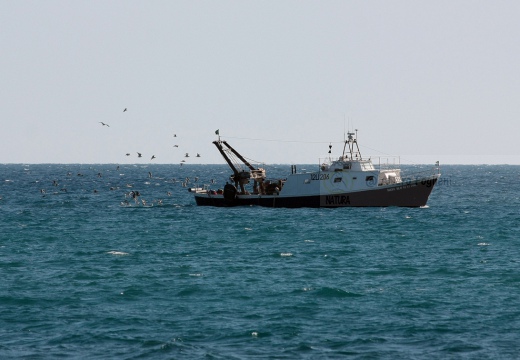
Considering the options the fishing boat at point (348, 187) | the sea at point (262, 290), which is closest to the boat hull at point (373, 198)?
the fishing boat at point (348, 187)

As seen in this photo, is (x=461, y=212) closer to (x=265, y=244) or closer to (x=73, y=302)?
(x=265, y=244)

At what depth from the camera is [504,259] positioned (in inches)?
1836

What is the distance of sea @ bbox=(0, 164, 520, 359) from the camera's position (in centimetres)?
2672

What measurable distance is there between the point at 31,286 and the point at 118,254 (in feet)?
41.1

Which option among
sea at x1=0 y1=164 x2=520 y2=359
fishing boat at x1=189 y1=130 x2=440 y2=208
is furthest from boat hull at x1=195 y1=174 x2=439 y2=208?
sea at x1=0 y1=164 x2=520 y2=359

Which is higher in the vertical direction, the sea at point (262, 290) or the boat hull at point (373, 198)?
the boat hull at point (373, 198)

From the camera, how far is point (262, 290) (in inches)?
1435

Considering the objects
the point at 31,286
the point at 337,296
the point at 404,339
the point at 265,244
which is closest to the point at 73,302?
the point at 31,286

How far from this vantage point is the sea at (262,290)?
1052 inches

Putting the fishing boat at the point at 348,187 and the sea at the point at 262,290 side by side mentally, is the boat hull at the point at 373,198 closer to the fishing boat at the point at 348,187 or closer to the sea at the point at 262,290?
the fishing boat at the point at 348,187

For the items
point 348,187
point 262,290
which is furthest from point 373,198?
point 262,290

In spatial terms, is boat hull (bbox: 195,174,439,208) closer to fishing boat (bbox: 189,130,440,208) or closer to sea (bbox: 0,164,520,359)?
fishing boat (bbox: 189,130,440,208)

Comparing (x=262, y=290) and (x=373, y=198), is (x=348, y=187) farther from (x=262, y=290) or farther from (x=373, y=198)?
(x=262, y=290)

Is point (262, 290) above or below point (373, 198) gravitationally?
below
